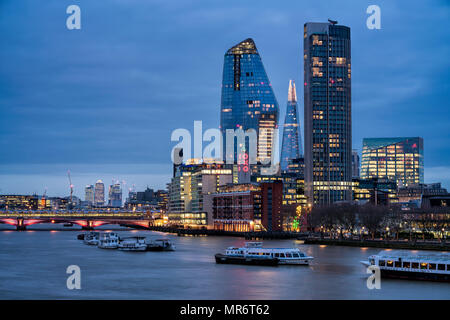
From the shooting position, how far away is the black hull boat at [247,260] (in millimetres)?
78125

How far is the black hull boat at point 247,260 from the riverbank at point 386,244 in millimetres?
28255

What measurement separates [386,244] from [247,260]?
3191 centimetres

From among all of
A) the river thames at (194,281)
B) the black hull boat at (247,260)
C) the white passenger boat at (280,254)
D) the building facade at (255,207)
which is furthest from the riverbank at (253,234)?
the black hull boat at (247,260)

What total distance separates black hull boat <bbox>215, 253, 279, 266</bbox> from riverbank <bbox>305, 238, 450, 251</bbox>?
1112 inches

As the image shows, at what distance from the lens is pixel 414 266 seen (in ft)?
206

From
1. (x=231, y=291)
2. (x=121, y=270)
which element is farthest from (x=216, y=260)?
(x=231, y=291)

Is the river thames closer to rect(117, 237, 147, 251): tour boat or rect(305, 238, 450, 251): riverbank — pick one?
rect(305, 238, 450, 251): riverbank

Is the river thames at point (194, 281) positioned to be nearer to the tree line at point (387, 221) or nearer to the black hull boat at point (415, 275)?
the black hull boat at point (415, 275)

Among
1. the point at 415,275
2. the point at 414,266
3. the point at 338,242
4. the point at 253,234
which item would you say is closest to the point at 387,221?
the point at 338,242

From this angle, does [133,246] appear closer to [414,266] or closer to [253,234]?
[253,234]

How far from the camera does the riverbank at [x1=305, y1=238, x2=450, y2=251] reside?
97438 mm

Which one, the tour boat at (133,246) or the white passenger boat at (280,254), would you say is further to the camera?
the tour boat at (133,246)

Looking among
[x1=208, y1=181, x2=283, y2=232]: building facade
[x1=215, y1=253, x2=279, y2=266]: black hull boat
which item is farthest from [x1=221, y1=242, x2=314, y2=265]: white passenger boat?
[x1=208, y1=181, x2=283, y2=232]: building facade
